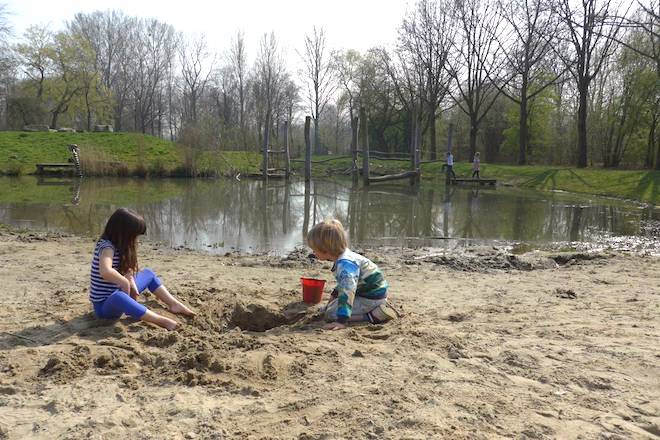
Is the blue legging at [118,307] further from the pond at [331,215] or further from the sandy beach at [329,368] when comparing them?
the pond at [331,215]

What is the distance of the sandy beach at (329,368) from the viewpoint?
2697 millimetres

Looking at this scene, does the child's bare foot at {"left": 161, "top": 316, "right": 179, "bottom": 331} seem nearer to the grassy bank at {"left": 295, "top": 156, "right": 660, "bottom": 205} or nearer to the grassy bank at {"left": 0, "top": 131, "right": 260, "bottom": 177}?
the grassy bank at {"left": 295, "top": 156, "right": 660, "bottom": 205}

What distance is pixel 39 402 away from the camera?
291 cm

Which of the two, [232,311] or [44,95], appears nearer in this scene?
[232,311]

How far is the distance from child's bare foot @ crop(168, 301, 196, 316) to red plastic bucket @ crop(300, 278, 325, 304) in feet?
3.60

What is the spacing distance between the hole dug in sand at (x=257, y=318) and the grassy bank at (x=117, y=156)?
83.1 feet

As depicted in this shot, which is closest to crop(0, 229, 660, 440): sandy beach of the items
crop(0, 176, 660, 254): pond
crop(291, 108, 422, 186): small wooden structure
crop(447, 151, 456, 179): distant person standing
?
crop(0, 176, 660, 254): pond

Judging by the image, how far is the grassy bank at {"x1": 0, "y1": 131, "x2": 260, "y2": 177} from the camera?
2739 centimetres

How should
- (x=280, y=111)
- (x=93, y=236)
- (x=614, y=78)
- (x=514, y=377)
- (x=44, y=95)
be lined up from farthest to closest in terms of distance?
(x=280, y=111) < (x=44, y=95) < (x=614, y=78) < (x=93, y=236) < (x=514, y=377)

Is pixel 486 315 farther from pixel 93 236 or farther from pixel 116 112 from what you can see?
pixel 116 112

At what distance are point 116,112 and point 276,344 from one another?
55.6 m

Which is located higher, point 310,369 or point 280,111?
point 280,111

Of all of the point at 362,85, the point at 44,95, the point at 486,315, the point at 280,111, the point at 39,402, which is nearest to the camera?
the point at 39,402

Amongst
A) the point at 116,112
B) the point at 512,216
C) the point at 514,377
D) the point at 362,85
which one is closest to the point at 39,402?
the point at 514,377
